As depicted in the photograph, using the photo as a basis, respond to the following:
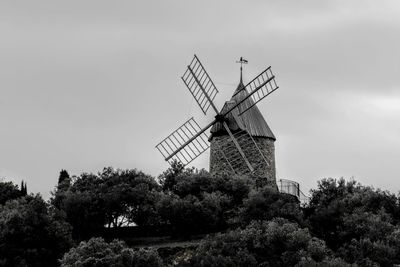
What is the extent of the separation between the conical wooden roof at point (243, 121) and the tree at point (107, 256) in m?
20.0

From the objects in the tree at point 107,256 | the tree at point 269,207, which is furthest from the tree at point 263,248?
the tree at point 269,207

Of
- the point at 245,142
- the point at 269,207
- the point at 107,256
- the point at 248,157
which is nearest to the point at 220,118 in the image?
the point at 245,142

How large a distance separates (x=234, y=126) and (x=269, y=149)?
2945 millimetres

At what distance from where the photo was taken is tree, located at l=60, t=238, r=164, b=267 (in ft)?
124

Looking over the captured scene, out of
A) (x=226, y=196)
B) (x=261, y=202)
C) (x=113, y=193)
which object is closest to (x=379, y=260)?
(x=261, y=202)

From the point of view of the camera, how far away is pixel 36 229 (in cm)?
4494

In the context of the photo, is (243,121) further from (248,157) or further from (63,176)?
(63,176)

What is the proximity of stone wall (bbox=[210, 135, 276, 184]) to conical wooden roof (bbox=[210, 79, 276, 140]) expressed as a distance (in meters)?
0.43

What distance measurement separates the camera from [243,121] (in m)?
58.3

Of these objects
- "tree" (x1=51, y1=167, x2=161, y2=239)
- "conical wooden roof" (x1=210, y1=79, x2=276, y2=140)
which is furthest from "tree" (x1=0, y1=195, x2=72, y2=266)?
"conical wooden roof" (x1=210, y1=79, x2=276, y2=140)

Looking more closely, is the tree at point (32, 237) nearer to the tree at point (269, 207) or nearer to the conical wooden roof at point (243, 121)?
the tree at point (269, 207)

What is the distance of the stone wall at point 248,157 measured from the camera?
57281mm

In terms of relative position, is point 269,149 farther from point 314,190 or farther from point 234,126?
point 314,190

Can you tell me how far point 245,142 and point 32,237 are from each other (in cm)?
1818
